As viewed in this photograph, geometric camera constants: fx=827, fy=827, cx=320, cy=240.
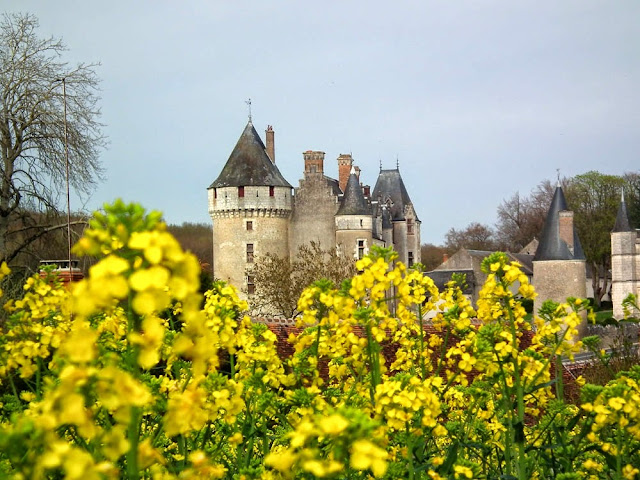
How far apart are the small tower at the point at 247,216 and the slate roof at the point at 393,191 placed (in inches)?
288

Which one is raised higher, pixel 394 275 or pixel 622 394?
pixel 394 275

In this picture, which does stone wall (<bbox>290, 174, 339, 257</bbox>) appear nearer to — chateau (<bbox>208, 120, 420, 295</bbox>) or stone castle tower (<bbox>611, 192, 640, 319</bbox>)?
chateau (<bbox>208, 120, 420, 295</bbox>)

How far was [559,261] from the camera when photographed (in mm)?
41438

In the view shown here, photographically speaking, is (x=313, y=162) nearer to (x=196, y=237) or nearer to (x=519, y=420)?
(x=196, y=237)

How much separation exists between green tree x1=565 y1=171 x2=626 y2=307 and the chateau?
23509 millimetres

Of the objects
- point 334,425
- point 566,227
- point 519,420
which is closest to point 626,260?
point 566,227

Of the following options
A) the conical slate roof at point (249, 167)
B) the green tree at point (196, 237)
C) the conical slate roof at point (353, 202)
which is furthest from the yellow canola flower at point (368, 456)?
the green tree at point (196, 237)

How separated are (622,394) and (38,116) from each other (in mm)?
20961

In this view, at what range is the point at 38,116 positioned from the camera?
72.4 feet

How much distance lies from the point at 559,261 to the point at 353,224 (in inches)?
419

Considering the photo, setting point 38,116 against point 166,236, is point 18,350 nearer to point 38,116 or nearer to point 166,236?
point 166,236

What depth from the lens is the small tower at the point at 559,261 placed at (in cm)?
4125

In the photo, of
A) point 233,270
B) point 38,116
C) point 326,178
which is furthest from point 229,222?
point 38,116

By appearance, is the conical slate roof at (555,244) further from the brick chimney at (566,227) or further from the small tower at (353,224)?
the small tower at (353,224)
